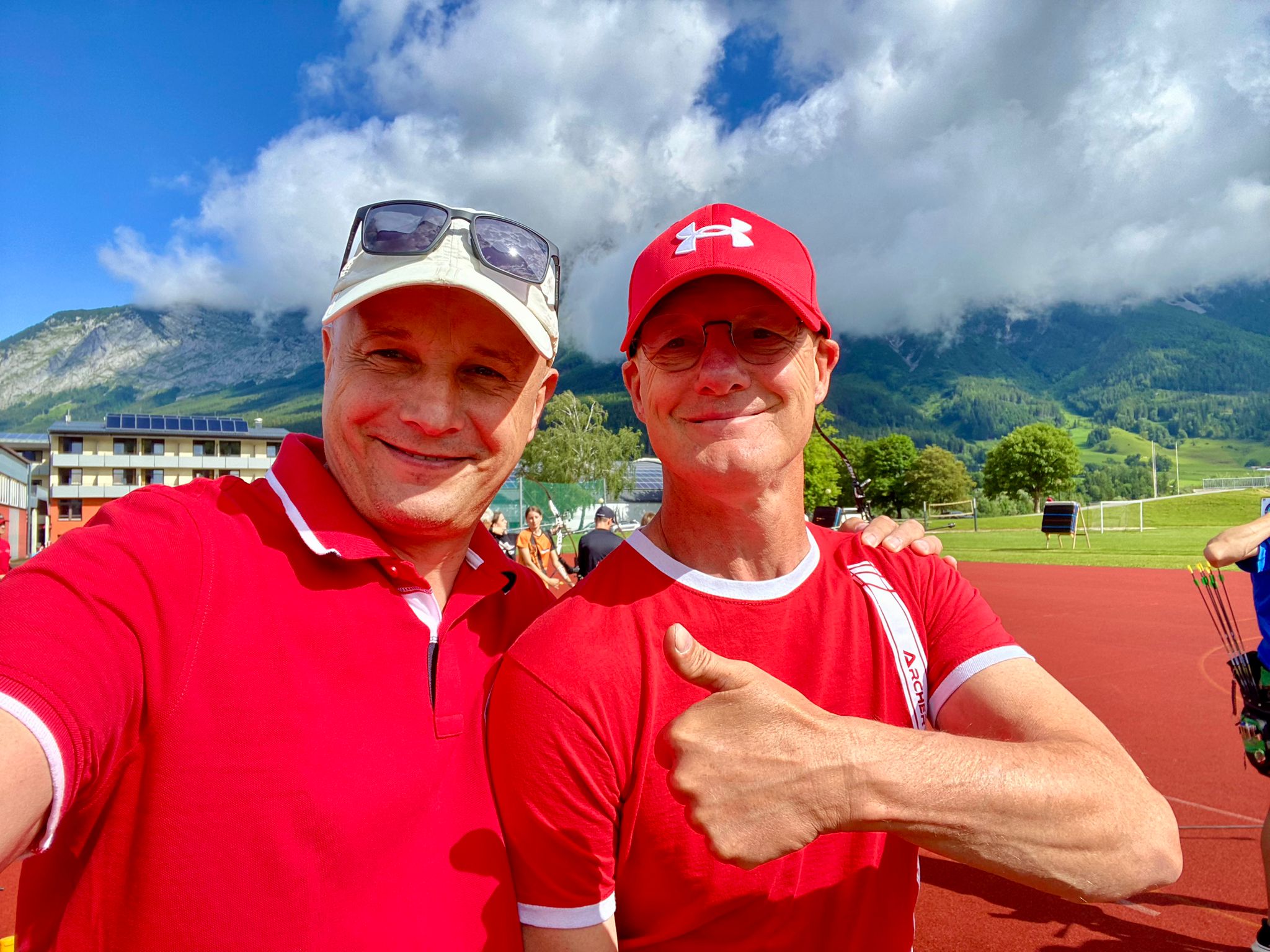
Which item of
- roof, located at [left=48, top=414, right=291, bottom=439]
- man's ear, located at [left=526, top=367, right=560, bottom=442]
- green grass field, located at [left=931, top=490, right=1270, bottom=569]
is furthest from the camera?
roof, located at [left=48, top=414, right=291, bottom=439]

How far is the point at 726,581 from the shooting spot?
78.3 inches

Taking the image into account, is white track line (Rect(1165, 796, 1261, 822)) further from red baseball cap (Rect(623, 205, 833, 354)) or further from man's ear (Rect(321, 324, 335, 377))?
man's ear (Rect(321, 324, 335, 377))

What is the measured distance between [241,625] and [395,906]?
0.64m

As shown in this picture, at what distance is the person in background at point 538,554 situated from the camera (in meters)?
14.6

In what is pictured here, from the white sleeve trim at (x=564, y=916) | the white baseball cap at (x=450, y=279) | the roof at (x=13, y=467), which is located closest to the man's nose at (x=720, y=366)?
the white baseball cap at (x=450, y=279)

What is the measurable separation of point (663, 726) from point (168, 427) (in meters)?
90.2

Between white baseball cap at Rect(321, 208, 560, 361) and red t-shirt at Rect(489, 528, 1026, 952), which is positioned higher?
white baseball cap at Rect(321, 208, 560, 361)

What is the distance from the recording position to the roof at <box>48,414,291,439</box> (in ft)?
244

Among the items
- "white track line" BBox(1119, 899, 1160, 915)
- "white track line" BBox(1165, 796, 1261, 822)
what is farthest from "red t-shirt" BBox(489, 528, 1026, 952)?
"white track line" BBox(1165, 796, 1261, 822)

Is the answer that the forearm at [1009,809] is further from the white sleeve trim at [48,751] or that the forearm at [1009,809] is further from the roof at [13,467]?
the roof at [13,467]

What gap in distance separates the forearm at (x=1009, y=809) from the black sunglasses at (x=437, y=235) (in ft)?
4.63

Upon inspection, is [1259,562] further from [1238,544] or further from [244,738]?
[244,738]


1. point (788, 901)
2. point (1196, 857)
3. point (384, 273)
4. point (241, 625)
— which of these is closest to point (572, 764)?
point (788, 901)

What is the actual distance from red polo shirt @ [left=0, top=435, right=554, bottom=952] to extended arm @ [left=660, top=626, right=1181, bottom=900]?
1.92 ft
